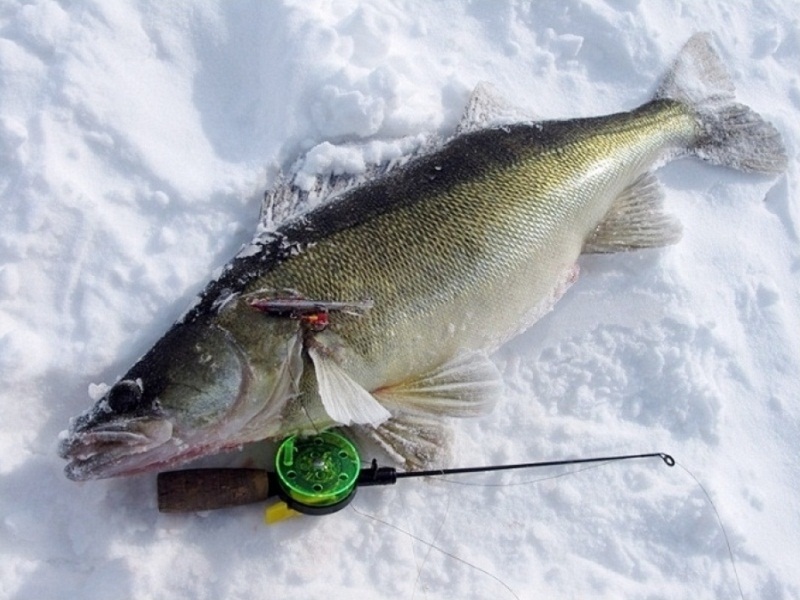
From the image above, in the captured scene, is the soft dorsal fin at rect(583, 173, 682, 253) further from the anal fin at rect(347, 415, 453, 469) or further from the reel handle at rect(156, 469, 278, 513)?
the reel handle at rect(156, 469, 278, 513)

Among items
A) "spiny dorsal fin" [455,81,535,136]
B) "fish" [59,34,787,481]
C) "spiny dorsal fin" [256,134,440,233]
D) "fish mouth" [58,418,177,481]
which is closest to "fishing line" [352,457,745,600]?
"fish" [59,34,787,481]

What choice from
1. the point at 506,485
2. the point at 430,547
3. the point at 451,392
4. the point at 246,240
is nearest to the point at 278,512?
the point at 430,547

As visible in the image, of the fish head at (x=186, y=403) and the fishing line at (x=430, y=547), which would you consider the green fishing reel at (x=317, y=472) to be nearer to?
the fish head at (x=186, y=403)

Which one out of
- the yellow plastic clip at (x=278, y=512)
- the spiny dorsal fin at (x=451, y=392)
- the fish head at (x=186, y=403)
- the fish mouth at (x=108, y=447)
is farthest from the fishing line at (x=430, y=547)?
the fish mouth at (x=108, y=447)

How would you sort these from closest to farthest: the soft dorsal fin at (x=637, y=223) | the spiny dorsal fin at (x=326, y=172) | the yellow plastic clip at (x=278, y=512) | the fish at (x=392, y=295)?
the fish at (x=392, y=295) → the yellow plastic clip at (x=278, y=512) → the spiny dorsal fin at (x=326, y=172) → the soft dorsal fin at (x=637, y=223)

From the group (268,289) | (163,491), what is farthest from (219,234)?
(163,491)

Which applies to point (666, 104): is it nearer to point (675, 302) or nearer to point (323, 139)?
point (675, 302)

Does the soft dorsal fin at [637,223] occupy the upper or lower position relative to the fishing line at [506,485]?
upper
